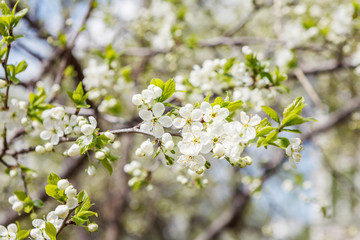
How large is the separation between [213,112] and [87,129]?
53 cm

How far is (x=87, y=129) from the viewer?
127 cm

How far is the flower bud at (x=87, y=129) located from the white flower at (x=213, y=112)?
1.56ft

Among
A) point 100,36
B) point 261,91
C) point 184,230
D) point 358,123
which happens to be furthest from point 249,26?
point 184,230

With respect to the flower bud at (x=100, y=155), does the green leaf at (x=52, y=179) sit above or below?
below

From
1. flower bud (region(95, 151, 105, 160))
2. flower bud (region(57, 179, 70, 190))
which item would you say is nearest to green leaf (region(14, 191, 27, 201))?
flower bud (region(57, 179, 70, 190))

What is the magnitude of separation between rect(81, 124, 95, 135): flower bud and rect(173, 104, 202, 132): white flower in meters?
0.35

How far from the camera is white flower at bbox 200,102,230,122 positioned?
3.99ft

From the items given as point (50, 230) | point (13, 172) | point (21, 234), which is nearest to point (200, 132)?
point (50, 230)

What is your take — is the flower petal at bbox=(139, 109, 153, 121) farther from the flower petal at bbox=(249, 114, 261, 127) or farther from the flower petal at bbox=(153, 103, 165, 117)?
the flower petal at bbox=(249, 114, 261, 127)

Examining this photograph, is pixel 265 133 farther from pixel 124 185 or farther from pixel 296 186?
pixel 124 185

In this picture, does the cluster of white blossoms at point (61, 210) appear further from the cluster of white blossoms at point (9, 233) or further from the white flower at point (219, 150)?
the white flower at point (219, 150)

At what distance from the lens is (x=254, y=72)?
189 centimetres

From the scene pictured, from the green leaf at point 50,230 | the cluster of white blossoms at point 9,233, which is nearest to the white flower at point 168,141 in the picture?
the green leaf at point 50,230

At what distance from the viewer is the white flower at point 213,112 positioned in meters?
1.22
